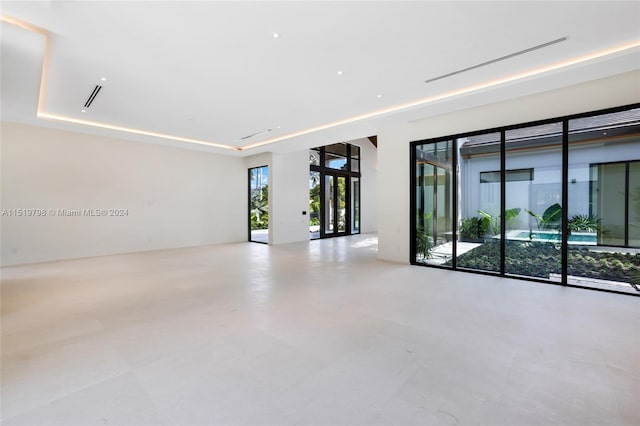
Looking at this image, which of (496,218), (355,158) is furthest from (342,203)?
(496,218)

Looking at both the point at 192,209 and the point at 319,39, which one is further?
the point at 192,209

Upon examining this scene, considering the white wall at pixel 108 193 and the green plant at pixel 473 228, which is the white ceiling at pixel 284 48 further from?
the green plant at pixel 473 228

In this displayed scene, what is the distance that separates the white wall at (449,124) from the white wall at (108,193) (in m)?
6.50

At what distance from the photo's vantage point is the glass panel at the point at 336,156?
12.7m

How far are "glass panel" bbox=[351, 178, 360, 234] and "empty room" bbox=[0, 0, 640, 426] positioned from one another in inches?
213

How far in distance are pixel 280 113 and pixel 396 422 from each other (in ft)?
20.0

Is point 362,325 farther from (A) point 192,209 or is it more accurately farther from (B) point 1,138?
(B) point 1,138

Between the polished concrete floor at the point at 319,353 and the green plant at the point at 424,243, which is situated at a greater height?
the green plant at the point at 424,243

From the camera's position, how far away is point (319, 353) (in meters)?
2.82

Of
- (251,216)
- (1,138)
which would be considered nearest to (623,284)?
Result: (251,216)

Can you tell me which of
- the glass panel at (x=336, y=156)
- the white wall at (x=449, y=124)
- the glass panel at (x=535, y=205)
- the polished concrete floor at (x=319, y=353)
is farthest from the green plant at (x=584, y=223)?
the glass panel at (x=336, y=156)

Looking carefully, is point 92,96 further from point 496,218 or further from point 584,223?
point 584,223

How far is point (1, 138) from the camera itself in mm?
6840

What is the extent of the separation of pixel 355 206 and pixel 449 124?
787 cm
